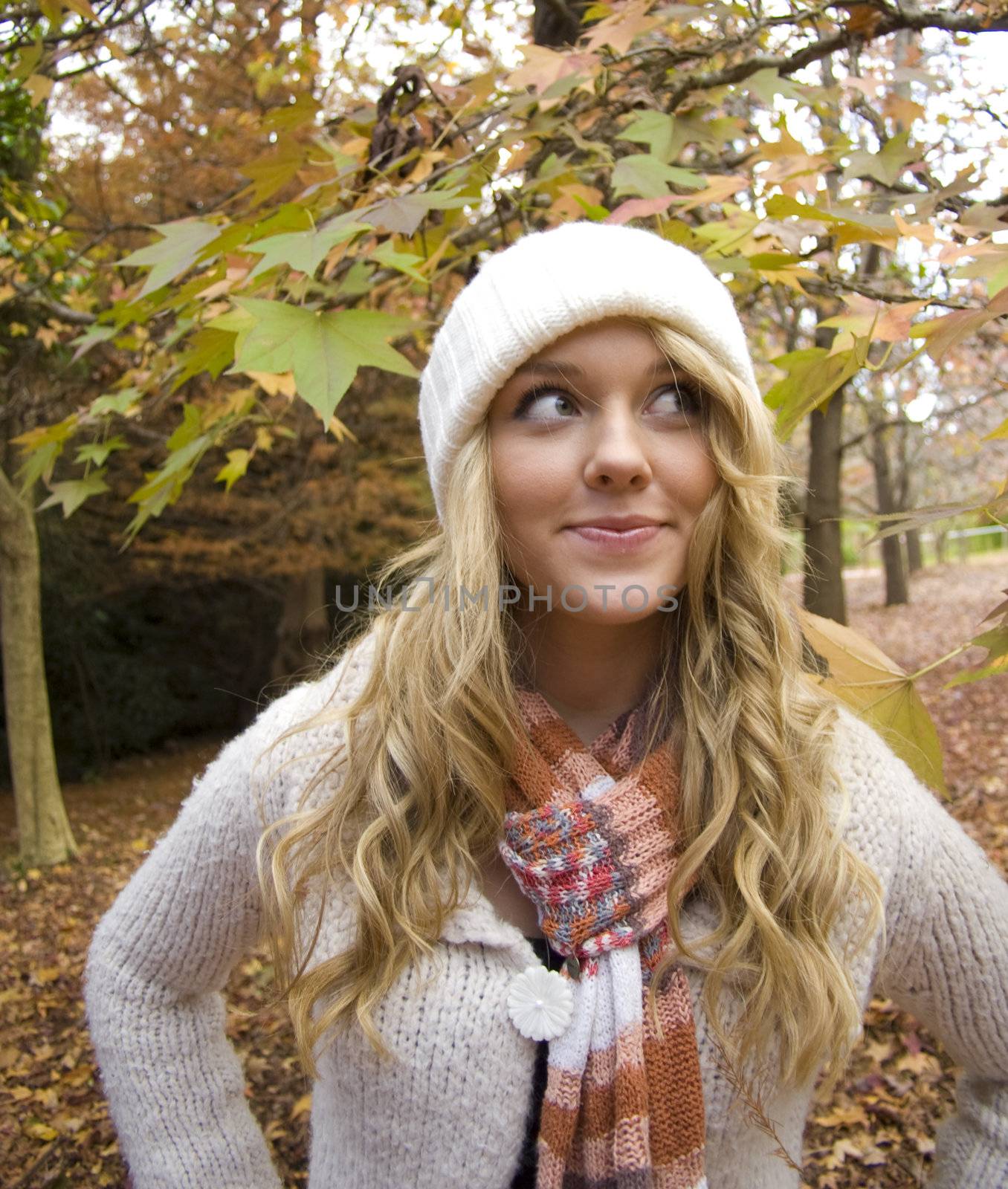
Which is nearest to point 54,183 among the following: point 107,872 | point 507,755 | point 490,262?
point 107,872

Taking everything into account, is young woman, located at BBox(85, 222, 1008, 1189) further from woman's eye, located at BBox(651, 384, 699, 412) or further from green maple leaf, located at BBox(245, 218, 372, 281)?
green maple leaf, located at BBox(245, 218, 372, 281)

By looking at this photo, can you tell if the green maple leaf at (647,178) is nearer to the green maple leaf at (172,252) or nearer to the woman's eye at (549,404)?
the woman's eye at (549,404)

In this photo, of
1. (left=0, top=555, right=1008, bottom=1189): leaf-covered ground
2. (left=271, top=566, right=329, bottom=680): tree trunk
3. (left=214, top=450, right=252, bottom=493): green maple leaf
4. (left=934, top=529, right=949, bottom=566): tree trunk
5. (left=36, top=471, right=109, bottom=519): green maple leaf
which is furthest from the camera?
(left=934, top=529, right=949, bottom=566): tree trunk

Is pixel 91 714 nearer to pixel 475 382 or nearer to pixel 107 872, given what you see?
A: pixel 107 872

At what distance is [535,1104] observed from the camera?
1354 millimetres

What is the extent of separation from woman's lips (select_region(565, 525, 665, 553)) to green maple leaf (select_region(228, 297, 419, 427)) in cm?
38

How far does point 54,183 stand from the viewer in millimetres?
5098

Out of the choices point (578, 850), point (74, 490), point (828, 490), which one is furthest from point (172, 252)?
point (828, 490)

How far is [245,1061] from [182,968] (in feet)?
7.28

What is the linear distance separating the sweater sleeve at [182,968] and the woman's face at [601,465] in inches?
20.2

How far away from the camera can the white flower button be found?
1.26 m

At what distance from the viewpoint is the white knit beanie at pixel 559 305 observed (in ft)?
4.20

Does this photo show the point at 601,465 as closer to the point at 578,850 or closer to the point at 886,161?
the point at 578,850

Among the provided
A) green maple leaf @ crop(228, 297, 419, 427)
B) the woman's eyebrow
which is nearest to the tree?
green maple leaf @ crop(228, 297, 419, 427)
